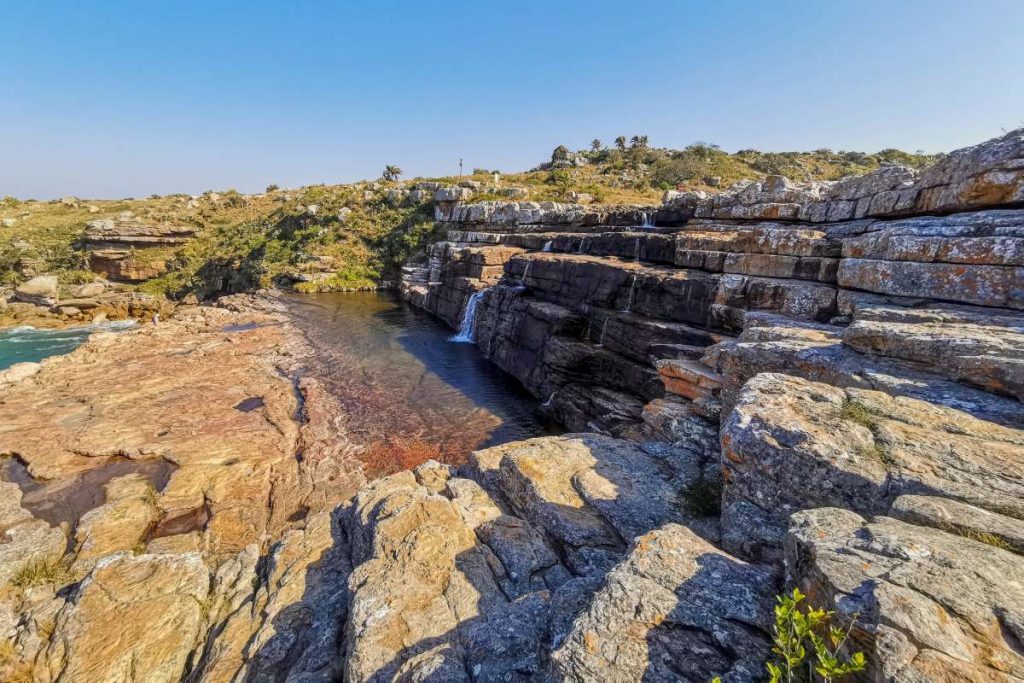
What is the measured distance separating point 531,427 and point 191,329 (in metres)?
20.5

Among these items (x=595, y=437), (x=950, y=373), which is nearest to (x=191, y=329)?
(x=595, y=437)

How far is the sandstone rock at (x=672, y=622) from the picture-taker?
2812mm

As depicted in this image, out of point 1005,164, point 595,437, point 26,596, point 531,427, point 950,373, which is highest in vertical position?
point 1005,164

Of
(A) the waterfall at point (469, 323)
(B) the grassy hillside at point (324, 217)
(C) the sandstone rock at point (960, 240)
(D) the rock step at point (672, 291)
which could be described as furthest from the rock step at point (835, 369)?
(B) the grassy hillside at point (324, 217)

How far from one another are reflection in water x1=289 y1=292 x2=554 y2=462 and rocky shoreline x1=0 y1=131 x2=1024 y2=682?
54.5 inches

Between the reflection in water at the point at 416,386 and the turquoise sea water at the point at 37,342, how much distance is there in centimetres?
1172

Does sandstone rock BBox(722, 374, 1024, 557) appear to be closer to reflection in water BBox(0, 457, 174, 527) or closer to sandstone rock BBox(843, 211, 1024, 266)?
sandstone rock BBox(843, 211, 1024, 266)

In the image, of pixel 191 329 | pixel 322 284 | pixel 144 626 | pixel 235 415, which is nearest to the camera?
pixel 144 626

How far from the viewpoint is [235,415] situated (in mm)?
13102

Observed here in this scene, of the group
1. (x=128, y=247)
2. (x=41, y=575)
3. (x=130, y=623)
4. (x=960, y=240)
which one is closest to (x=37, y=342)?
(x=128, y=247)

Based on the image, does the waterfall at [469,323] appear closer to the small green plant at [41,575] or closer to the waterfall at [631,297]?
the waterfall at [631,297]

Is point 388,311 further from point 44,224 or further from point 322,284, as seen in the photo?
point 44,224

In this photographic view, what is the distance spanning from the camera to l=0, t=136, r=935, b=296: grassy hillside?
126 ft

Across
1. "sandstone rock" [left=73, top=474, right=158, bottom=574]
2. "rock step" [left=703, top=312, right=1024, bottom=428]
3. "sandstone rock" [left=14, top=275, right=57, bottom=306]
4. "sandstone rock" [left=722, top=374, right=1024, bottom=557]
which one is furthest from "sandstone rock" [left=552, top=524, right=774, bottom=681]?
"sandstone rock" [left=14, top=275, right=57, bottom=306]
